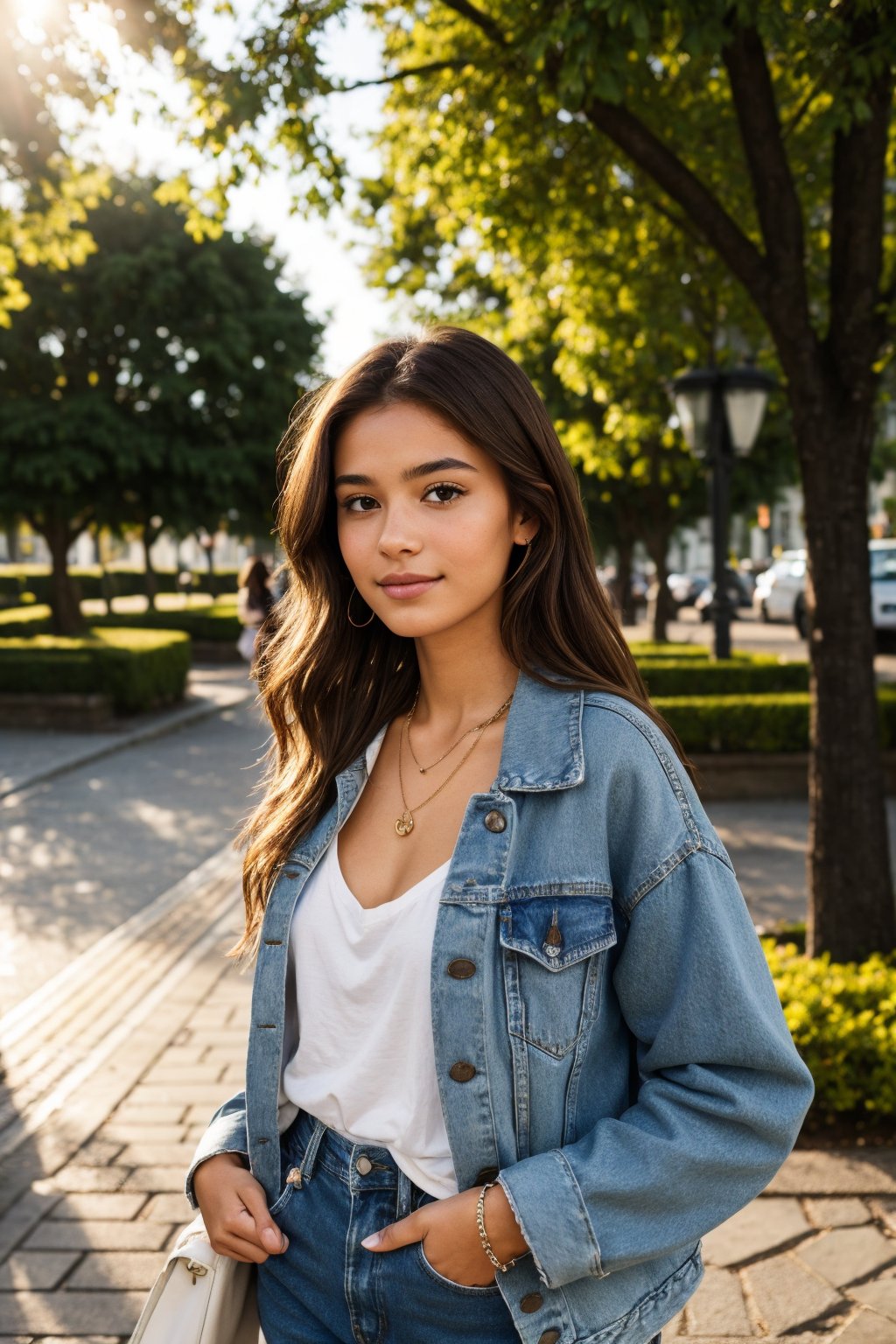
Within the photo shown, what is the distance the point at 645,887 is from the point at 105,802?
31.8ft

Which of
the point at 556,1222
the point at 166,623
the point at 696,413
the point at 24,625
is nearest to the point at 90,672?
the point at 696,413

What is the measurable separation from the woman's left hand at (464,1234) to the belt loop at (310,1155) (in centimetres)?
20

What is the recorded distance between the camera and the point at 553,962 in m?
1.53

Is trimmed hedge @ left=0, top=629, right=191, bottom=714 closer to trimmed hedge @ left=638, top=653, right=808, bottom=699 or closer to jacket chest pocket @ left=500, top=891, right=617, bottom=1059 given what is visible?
trimmed hedge @ left=638, top=653, right=808, bottom=699

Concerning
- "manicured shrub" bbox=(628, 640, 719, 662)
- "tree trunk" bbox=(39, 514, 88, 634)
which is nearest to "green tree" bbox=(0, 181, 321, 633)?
"tree trunk" bbox=(39, 514, 88, 634)

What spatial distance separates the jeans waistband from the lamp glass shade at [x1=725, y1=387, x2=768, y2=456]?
10.4 meters

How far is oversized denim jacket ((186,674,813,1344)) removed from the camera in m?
1.46

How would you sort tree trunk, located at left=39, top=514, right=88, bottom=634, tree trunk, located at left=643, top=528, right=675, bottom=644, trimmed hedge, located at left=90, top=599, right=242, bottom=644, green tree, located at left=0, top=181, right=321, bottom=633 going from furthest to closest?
trimmed hedge, located at left=90, top=599, right=242, bottom=644 < tree trunk, located at left=39, top=514, right=88, bottom=634 < green tree, located at left=0, top=181, right=321, bottom=633 < tree trunk, located at left=643, top=528, right=675, bottom=644

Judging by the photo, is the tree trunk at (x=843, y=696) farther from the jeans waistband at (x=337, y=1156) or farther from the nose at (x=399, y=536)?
the jeans waistband at (x=337, y=1156)

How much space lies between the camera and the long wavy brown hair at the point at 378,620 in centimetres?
173

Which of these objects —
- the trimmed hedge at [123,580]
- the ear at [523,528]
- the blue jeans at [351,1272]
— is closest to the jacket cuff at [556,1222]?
the blue jeans at [351,1272]

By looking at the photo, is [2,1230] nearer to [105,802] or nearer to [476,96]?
[476,96]

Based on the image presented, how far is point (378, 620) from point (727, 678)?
11556mm

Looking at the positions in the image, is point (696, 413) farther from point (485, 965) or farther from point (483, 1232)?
point (483, 1232)
